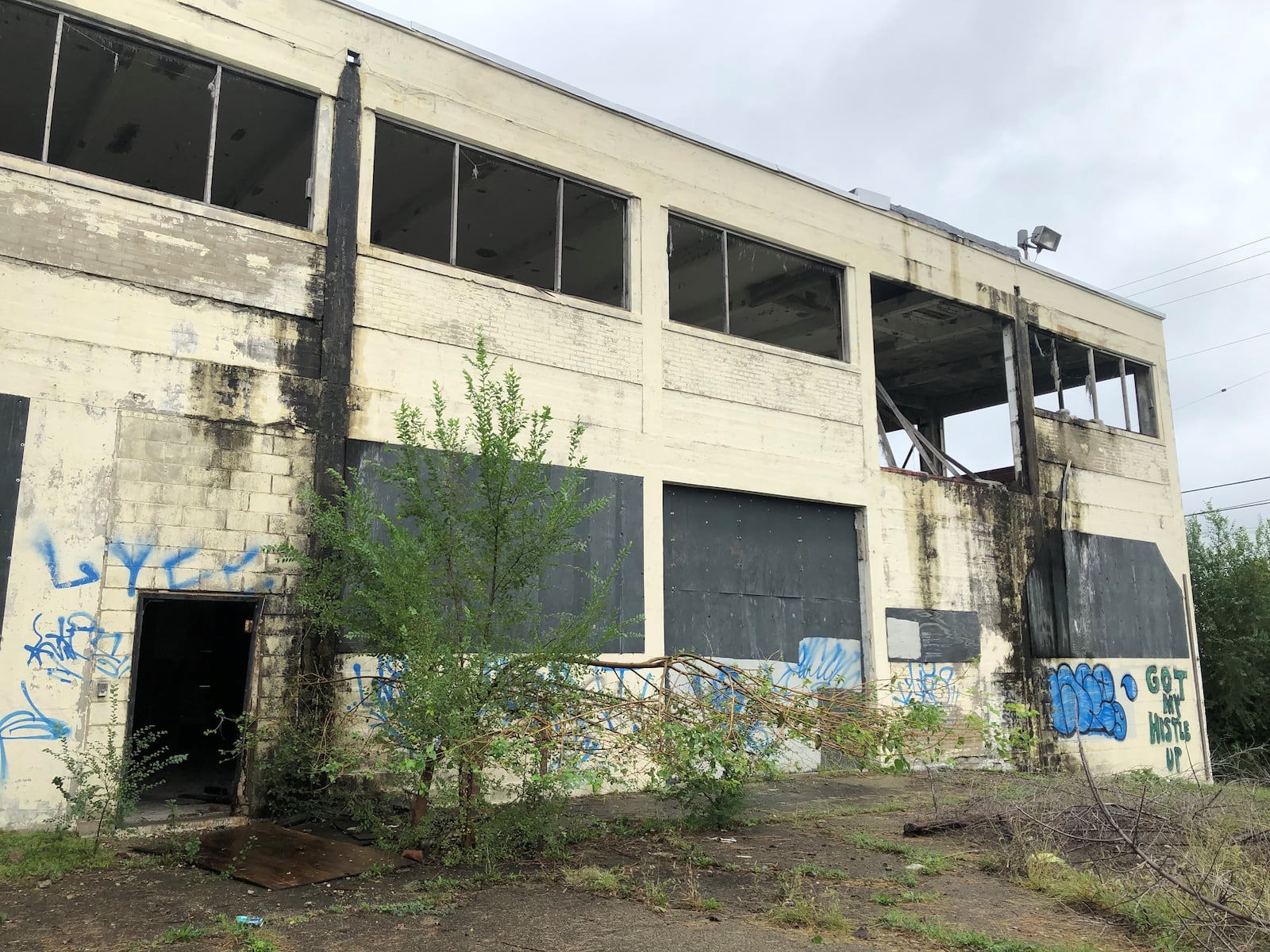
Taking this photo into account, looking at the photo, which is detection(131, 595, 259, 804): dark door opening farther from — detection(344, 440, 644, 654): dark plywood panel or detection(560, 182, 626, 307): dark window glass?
detection(560, 182, 626, 307): dark window glass

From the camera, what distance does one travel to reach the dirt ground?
5562mm

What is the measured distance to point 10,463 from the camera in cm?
826

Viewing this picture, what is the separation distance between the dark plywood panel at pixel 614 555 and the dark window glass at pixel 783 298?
4528mm

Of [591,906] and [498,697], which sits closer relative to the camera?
[591,906]

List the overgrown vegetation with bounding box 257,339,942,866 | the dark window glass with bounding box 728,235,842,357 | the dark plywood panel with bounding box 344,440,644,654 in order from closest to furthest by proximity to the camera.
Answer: the overgrown vegetation with bounding box 257,339,942,866
the dark plywood panel with bounding box 344,440,644,654
the dark window glass with bounding box 728,235,842,357

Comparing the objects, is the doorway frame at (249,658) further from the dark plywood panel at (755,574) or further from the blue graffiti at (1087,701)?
the blue graffiti at (1087,701)

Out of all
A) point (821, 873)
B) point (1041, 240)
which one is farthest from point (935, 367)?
point (821, 873)

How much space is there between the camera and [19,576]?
8.17 metres

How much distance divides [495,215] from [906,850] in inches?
386

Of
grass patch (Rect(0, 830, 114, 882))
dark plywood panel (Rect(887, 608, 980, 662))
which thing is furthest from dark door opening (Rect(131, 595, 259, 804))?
dark plywood panel (Rect(887, 608, 980, 662))

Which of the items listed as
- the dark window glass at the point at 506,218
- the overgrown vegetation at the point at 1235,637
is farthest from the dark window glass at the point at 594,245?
the overgrown vegetation at the point at 1235,637

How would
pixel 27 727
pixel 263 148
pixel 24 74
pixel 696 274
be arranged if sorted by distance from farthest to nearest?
pixel 696 274 → pixel 263 148 → pixel 24 74 → pixel 27 727

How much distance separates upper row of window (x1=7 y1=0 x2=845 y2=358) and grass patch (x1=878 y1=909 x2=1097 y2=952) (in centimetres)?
816

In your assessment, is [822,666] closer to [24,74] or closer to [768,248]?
[768,248]
